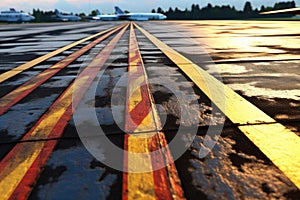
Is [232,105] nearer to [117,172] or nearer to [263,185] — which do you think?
[263,185]

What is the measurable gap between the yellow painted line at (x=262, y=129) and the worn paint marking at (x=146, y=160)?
801 millimetres

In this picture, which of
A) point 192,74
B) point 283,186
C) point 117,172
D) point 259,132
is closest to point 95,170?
point 117,172

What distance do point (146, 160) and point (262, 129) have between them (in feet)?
4.03

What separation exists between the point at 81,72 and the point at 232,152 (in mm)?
4053

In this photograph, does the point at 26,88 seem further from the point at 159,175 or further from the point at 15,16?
the point at 15,16

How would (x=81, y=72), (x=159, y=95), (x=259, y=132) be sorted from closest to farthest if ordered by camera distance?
(x=259, y=132) < (x=159, y=95) < (x=81, y=72)

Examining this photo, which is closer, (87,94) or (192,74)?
(87,94)

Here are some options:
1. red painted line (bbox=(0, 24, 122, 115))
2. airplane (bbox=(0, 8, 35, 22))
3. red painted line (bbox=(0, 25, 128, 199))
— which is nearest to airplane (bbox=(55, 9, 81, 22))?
airplane (bbox=(0, 8, 35, 22))

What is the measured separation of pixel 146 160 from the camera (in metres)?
2.15

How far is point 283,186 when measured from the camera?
179cm

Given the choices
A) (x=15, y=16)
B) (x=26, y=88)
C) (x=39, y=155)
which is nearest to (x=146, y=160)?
(x=39, y=155)

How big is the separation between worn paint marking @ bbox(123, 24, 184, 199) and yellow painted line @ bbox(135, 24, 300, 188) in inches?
31.5

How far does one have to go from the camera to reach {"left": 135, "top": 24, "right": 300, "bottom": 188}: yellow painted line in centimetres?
208

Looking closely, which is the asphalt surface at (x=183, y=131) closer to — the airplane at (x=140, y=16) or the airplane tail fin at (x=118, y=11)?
the airplane at (x=140, y=16)
